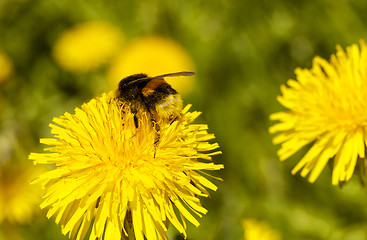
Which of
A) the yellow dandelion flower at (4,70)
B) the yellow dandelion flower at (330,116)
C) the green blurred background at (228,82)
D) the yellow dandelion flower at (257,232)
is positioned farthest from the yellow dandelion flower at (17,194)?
the yellow dandelion flower at (330,116)

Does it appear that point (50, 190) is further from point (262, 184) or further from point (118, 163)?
point (262, 184)

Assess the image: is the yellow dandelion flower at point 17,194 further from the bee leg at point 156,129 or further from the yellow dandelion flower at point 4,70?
the bee leg at point 156,129

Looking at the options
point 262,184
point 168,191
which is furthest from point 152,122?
point 262,184

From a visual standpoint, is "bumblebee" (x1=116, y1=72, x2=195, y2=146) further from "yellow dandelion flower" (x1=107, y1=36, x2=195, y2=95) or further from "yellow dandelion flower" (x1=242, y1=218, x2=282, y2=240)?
"yellow dandelion flower" (x1=107, y1=36, x2=195, y2=95)

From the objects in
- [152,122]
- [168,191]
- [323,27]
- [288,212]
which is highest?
[323,27]

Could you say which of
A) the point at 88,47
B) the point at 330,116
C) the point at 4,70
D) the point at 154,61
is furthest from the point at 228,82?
the point at 330,116

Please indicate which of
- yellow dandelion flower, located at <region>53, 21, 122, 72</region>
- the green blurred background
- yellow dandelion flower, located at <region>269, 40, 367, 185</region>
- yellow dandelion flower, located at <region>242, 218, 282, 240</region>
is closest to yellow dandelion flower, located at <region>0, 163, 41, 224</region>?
the green blurred background
